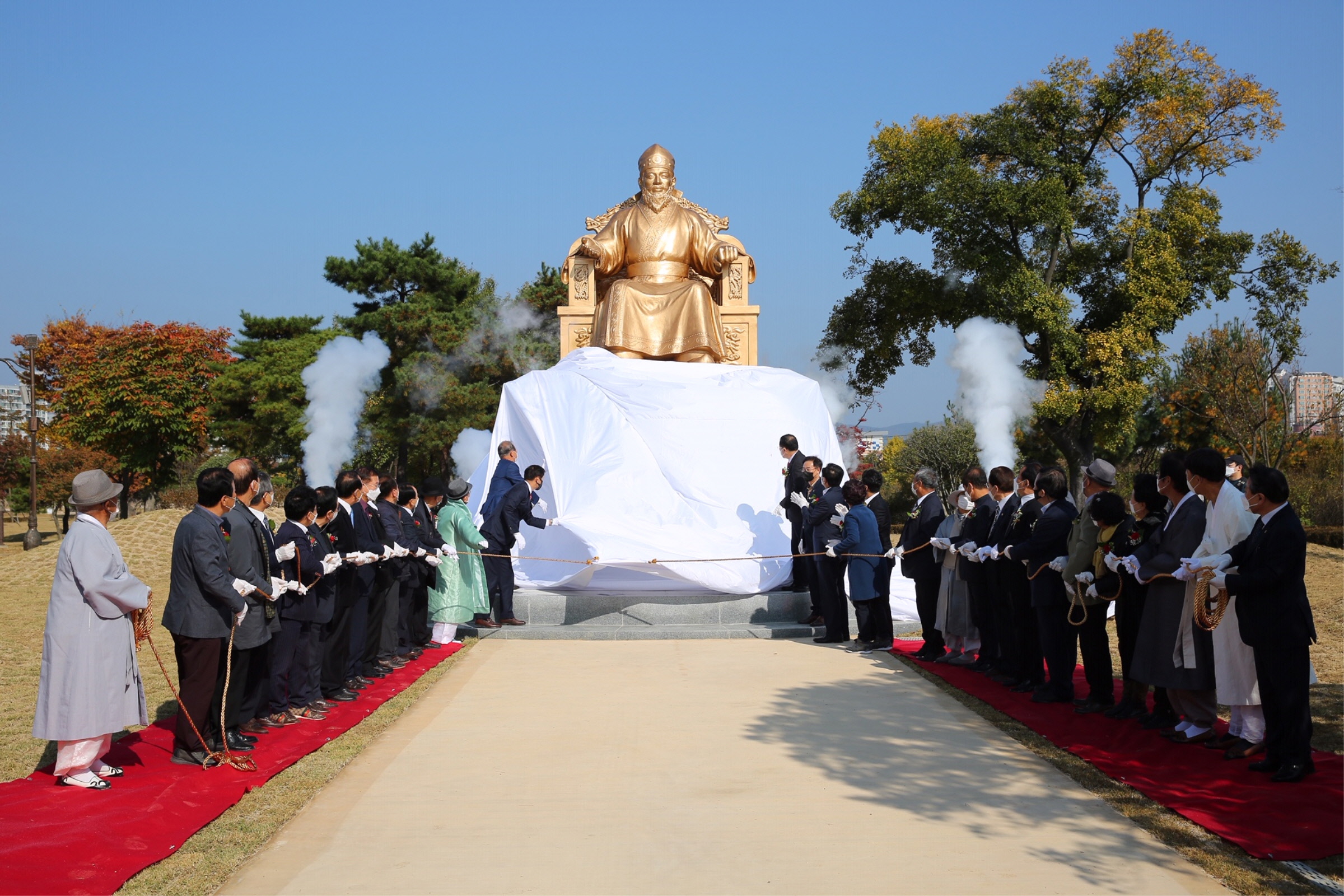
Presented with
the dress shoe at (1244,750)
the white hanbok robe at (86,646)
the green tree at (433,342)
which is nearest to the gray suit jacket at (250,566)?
the white hanbok robe at (86,646)

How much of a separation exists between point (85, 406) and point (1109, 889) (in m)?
31.7

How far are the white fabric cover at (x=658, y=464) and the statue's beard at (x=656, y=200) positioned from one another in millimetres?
2747

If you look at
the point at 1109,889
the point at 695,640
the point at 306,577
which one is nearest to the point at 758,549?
the point at 695,640

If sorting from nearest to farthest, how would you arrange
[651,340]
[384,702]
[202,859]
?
[202,859] < [384,702] < [651,340]

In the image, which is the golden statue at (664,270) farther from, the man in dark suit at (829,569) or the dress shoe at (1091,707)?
the dress shoe at (1091,707)

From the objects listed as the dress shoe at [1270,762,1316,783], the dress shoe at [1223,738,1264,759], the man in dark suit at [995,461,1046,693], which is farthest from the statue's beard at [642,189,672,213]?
the dress shoe at [1270,762,1316,783]

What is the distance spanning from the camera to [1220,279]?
74.6 feet

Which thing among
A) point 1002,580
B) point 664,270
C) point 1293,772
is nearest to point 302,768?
point 1293,772

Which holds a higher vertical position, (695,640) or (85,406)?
(85,406)

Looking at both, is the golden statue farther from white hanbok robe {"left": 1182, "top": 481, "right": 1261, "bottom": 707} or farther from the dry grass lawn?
white hanbok robe {"left": 1182, "top": 481, "right": 1261, "bottom": 707}

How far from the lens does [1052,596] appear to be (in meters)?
7.02

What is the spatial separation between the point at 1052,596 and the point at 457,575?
5.02 metres

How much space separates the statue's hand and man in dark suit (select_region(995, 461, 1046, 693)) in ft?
24.8

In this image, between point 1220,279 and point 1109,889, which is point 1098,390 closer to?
point 1220,279
